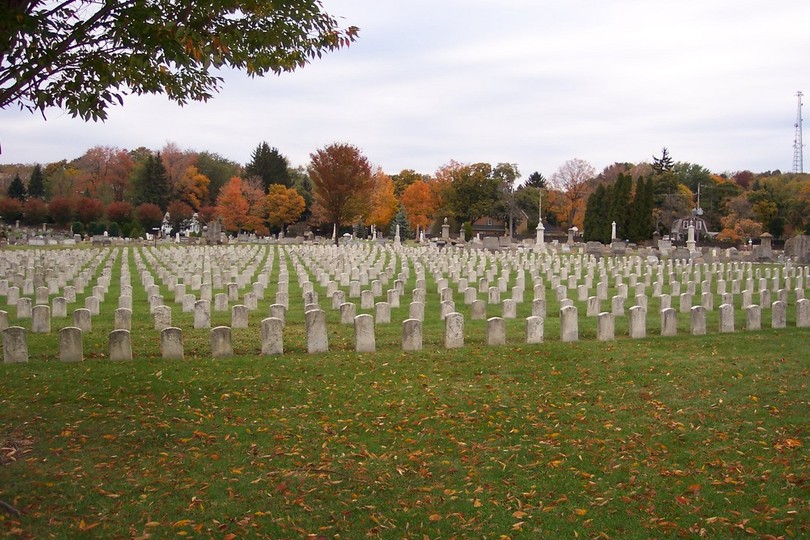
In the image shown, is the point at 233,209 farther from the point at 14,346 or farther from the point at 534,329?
the point at 534,329

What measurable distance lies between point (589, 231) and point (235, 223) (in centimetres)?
3617

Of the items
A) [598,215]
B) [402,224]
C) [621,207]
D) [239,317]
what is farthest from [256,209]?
[239,317]

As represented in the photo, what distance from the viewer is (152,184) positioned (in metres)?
77.2

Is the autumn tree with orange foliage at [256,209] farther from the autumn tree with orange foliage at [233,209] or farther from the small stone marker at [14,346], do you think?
the small stone marker at [14,346]

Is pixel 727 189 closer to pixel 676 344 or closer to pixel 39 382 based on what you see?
pixel 676 344

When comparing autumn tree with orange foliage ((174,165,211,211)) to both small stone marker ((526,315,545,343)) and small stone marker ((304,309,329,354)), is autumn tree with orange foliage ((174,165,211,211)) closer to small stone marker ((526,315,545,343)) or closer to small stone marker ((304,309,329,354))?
small stone marker ((304,309,329,354))

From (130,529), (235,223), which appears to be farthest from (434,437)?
(235,223)

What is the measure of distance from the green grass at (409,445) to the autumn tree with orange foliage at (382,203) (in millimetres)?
61276

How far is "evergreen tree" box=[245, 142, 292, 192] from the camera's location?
275ft

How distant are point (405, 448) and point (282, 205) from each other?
68082mm

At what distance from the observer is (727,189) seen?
7438 cm

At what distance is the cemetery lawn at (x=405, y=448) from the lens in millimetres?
5398

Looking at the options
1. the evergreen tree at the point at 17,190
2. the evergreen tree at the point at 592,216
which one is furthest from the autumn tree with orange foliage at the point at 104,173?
the evergreen tree at the point at 592,216

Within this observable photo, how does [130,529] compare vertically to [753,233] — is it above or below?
below
